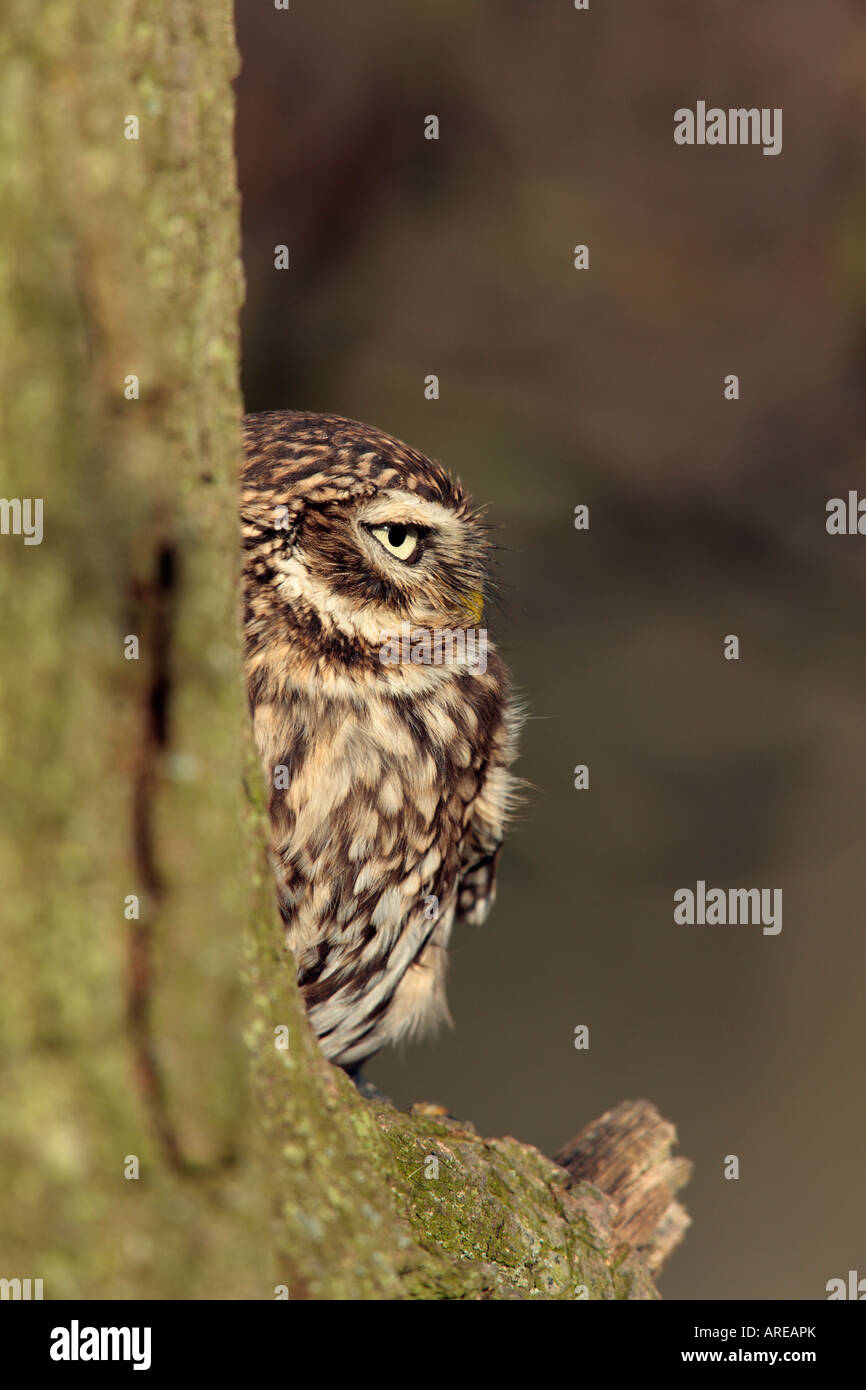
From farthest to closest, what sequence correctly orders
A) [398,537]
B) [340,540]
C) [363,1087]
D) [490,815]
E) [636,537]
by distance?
1. [636,537]
2. [363,1087]
3. [490,815]
4. [398,537]
5. [340,540]

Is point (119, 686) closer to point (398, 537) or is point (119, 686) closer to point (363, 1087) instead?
point (398, 537)

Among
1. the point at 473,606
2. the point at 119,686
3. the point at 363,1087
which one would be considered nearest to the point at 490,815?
the point at 473,606

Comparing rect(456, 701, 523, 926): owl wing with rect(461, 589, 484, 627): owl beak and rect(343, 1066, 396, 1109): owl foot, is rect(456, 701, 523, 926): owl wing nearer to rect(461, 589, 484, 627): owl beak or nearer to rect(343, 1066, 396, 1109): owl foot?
rect(461, 589, 484, 627): owl beak

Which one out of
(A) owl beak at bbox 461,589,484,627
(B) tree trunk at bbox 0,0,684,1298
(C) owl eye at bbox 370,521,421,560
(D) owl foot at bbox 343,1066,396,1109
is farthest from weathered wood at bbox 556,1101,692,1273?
(B) tree trunk at bbox 0,0,684,1298

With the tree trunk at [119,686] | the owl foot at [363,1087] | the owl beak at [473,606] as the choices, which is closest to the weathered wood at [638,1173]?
the owl foot at [363,1087]

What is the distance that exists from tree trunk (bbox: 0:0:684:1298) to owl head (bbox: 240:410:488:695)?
1056 mm

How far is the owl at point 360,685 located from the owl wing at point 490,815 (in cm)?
6

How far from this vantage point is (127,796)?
956 mm

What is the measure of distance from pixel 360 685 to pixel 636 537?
8.43 feet

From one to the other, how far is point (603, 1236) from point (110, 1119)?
4.95ft

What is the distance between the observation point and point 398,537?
2246mm

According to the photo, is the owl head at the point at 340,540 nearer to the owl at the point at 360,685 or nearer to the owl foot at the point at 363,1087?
the owl at the point at 360,685

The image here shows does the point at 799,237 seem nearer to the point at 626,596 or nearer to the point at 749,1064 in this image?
the point at 626,596
